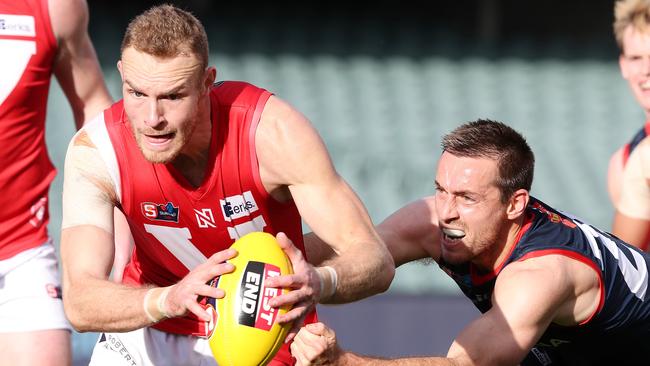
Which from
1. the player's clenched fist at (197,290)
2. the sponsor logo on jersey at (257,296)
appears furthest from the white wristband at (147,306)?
the sponsor logo on jersey at (257,296)

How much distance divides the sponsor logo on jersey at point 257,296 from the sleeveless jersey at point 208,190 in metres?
0.71

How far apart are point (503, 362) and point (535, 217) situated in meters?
0.74

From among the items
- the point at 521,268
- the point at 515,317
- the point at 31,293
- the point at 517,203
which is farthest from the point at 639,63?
the point at 31,293

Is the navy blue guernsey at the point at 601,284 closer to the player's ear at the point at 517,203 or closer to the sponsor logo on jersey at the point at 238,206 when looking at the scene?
the player's ear at the point at 517,203

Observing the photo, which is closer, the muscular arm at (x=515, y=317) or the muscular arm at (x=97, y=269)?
the muscular arm at (x=97, y=269)

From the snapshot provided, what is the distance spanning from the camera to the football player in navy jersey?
427cm

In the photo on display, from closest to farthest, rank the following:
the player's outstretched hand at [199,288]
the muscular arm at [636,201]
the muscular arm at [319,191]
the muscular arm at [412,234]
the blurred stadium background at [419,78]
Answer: the player's outstretched hand at [199,288]
the muscular arm at [319,191]
the muscular arm at [412,234]
the muscular arm at [636,201]
the blurred stadium background at [419,78]

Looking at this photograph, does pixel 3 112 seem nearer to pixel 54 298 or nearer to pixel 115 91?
pixel 54 298

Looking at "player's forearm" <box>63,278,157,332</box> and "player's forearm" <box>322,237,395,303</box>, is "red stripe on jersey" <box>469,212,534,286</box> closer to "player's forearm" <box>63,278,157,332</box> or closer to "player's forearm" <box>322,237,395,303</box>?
"player's forearm" <box>322,237,395,303</box>

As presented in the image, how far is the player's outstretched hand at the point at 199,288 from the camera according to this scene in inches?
139

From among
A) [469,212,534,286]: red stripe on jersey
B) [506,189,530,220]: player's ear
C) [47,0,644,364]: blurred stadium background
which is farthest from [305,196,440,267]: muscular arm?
[47,0,644,364]: blurred stadium background

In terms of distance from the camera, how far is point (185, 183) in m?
4.28

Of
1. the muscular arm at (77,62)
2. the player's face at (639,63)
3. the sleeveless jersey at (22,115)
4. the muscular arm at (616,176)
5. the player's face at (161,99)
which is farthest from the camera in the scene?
the muscular arm at (616,176)

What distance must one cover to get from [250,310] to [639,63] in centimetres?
313
